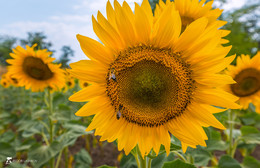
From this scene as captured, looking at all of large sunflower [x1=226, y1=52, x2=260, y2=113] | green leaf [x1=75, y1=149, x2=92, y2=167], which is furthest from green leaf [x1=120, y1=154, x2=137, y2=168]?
large sunflower [x1=226, y1=52, x2=260, y2=113]

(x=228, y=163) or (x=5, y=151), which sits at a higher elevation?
(x=228, y=163)

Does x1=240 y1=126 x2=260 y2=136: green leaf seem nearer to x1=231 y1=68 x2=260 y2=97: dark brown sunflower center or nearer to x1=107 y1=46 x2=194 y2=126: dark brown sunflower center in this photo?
x1=231 y1=68 x2=260 y2=97: dark brown sunflower center

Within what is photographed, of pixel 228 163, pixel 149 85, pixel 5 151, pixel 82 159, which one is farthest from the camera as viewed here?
pixel 82 159

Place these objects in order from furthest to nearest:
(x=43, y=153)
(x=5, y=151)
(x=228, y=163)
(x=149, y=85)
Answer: (x=5, y=151)
(x=43, y=153)
(x=228, y=163)
(x=149, y=85)

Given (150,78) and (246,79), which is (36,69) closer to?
(150,78)

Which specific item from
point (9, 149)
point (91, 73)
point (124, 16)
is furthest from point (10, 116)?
point (124, 16)

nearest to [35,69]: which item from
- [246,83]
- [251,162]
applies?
[246,83]
